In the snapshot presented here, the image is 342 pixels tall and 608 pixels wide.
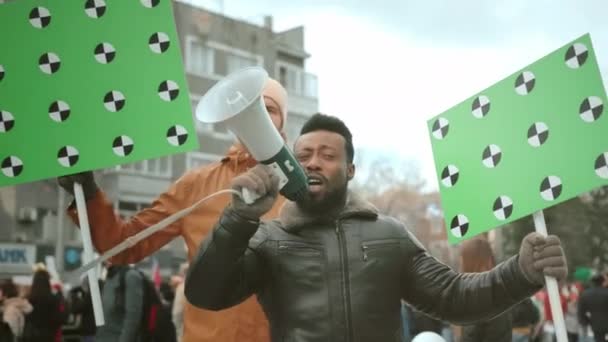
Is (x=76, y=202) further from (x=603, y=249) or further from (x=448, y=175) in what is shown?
(x=603, y=249)

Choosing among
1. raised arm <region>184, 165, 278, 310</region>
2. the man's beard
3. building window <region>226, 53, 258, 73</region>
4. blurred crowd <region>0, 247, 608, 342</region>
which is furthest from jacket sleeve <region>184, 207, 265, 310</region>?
building window <region>226, 53, 258, 73</region>

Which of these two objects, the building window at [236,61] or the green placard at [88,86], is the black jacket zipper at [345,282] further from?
the building window at [236,61]

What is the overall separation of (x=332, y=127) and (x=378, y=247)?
473 mm

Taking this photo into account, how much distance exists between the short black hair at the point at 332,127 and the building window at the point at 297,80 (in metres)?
36.9

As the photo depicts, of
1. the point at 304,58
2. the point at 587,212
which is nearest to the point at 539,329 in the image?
the point at 304,58

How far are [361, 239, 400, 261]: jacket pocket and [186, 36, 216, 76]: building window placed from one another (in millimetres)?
33333

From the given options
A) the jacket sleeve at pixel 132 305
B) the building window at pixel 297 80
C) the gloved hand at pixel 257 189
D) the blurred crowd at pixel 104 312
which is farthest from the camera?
the building window at pixel 297 80

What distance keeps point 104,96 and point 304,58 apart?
126 feet

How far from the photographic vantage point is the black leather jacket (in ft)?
9.32

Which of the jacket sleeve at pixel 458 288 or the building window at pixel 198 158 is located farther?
the building window at pixel 198 158

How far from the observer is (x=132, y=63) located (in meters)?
3.70

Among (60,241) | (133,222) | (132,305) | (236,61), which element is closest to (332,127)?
(133,222)

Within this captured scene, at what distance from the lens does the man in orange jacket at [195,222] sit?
3.57 m

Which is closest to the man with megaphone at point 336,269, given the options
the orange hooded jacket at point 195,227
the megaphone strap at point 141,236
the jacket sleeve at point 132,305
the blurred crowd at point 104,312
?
the megaphone strap at point 141,236
